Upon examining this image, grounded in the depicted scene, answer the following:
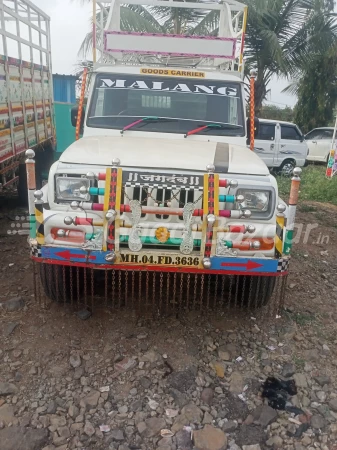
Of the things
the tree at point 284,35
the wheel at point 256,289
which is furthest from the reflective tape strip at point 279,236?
the tree at point 284,35

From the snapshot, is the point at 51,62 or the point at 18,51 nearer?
the point at 18,51

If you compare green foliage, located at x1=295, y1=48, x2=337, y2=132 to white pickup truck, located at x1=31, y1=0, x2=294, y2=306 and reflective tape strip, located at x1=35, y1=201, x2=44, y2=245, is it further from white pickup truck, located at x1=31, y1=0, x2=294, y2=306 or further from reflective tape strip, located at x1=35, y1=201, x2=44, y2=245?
reflective tape strip, located at x1=35, y1=201, x2=44, y2=245

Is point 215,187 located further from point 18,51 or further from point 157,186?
point 18,51

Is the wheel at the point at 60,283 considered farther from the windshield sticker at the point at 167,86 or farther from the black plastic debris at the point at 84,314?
the windshield sticker at the point at 167,86

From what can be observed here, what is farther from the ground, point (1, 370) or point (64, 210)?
point (64, 210)

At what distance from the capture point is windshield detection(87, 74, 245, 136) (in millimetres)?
4727

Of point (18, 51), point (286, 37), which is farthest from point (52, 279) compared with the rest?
point (286, 37)

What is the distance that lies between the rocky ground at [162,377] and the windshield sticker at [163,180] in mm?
1263

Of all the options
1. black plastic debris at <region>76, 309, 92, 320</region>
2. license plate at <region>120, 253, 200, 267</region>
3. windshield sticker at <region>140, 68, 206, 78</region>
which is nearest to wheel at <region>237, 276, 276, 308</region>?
license plate at <region>120, 253, 200, 267</region>

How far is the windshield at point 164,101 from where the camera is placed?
473 centimetres

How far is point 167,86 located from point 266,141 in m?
8.71

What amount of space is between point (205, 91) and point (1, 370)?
11.1 ft

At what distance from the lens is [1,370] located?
3.21 meters

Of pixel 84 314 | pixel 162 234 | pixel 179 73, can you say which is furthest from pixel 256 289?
pixel 179 73
